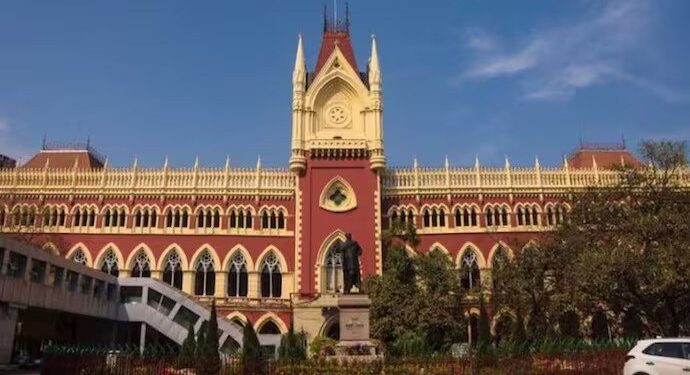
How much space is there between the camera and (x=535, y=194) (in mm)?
46312

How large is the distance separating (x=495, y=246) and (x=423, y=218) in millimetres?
5226

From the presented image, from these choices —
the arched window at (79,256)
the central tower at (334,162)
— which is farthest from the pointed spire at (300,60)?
the arched window at (79,256)

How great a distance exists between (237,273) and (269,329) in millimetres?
4429

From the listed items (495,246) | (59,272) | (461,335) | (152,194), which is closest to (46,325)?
(59,272)

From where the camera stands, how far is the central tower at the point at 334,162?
4347 centimetres

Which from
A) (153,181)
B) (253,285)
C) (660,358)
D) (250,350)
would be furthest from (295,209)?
(660,358)

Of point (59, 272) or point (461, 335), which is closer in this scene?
point (59, 272)

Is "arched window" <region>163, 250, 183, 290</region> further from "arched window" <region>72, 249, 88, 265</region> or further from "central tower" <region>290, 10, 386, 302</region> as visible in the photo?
"central tower" <region>290, 10, 386, 302</region>

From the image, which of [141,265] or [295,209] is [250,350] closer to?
[295,209]

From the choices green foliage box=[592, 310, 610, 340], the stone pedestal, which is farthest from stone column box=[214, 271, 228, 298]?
green foliage box=[592, 310, 610, 340]

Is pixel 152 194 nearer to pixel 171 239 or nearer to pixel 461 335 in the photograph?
pixel 171 239

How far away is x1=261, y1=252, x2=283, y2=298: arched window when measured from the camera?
44531mm

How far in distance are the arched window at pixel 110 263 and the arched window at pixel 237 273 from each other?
770cm

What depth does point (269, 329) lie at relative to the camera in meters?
43.2
